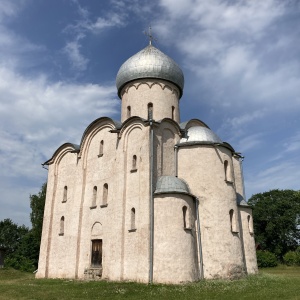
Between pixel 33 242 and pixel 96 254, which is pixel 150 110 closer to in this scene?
pixel 96 254

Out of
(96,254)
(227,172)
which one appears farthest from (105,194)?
(227,172)

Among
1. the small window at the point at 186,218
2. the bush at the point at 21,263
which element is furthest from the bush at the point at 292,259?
the bush at the point at 21,263

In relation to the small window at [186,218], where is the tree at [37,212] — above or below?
above

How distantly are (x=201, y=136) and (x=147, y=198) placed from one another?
4302 millimetres

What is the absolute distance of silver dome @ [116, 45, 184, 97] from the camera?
1791cm

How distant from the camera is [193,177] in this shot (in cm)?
1513

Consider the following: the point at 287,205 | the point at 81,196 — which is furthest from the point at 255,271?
the point at 287,205

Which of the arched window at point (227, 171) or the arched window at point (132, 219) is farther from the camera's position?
the arched window at point (227, 171)

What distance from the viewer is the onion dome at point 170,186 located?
44.5 feet

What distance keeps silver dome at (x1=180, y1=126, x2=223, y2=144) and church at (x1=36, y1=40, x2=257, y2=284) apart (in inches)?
2.1

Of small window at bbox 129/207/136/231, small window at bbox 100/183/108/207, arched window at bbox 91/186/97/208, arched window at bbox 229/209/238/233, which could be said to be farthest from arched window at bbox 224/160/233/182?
arched window at bbox 91/186/97/208

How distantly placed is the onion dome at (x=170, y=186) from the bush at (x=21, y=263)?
18.0 metres

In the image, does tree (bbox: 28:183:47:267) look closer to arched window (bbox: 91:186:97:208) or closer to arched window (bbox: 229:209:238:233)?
arched window (bbox: 91:186:97:208)

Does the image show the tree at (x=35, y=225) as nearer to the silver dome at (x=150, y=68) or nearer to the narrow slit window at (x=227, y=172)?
the silver dome at (x=150, y=68)
